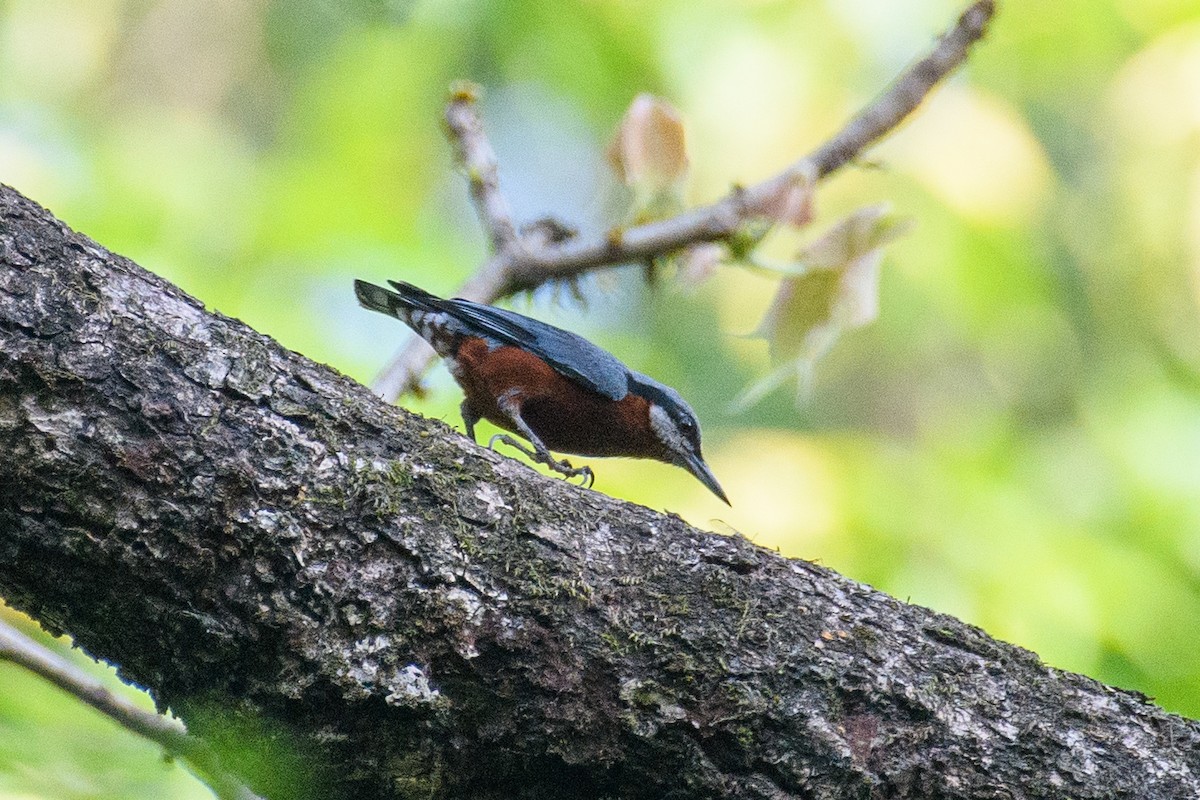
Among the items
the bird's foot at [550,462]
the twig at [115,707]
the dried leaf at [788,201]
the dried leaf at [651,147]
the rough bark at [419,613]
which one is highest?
the dried leaf at [651,147]

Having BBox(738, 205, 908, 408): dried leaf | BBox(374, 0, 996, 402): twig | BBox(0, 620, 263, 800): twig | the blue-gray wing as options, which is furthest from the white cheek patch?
BBox(0, 620, 263, 800): twig

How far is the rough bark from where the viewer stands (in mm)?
2047

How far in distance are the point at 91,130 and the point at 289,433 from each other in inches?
146

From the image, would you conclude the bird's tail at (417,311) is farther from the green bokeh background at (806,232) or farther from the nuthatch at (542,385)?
the green bokeh background at (806,232)

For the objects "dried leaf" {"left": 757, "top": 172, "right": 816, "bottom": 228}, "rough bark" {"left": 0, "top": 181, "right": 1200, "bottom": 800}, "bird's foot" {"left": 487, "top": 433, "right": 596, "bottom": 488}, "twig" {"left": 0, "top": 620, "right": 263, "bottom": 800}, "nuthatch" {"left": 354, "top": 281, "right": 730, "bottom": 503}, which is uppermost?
"dried leaf" {"left": 757, "top": 172, "right": 816, "bottom": 228}

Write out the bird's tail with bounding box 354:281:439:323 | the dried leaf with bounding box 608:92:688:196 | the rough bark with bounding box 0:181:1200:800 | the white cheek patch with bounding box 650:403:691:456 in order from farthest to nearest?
the white cheek patch with bounding box 650:403:691:456
the dried leaf with bounding box 608:92:688:196
the bird's tail with bounding box 354:281:439:323
the rough bark with bounding box 0:181:1200:800

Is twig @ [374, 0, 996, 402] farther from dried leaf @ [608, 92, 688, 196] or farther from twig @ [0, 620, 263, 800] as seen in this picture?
twig @ [0, 620, 263, 800]

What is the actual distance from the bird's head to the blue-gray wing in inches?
5.2

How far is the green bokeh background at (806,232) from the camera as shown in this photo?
462 cm

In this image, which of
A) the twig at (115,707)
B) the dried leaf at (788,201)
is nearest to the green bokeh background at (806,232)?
the twig at (115,707)

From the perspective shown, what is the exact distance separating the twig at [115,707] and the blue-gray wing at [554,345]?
1804 millimetres

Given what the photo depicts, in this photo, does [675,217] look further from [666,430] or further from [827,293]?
[666,430]

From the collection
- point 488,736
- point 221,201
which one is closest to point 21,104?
point 221,201

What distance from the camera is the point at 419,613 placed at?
2182 mm
